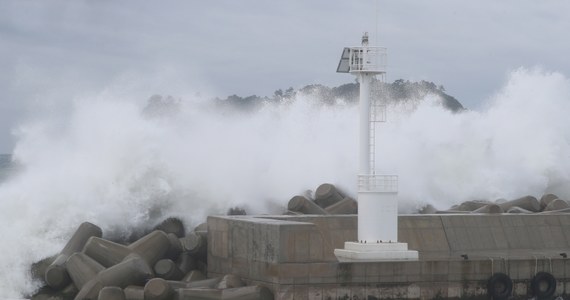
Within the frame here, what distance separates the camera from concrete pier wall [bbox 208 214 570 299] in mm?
18766

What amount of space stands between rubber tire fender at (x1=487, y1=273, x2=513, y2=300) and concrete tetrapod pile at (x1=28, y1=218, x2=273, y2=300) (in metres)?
3.36

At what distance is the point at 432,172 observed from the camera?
3141 cm

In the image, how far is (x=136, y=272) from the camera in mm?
19984

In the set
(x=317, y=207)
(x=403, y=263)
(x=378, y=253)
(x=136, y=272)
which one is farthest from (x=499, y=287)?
(x=317, y=207)

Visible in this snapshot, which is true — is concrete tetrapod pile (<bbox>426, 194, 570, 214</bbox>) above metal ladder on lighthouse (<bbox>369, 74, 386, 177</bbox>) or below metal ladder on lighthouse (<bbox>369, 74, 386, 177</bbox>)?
below

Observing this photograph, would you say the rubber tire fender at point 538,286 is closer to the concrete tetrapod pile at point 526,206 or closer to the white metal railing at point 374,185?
the white metal railing at point 374,185

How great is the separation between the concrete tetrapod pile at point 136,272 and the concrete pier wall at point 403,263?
42cm

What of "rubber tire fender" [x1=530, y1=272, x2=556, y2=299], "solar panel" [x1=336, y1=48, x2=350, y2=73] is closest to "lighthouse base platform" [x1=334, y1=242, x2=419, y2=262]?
"rubber tire fender" [x1=530, y1=272, x2=556, y2=299]

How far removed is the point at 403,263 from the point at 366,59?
3141 millimetres

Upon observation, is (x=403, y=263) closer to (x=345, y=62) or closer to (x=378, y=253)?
(x=378, y=253)

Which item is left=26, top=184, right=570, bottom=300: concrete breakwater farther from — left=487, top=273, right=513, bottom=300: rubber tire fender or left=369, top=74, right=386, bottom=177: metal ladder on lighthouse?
left=369, top=74, right=386, bottom=177: metal ladder on lighthouse

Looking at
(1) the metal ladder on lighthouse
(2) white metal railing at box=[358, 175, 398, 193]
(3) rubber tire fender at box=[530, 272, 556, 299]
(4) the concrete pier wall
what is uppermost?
(1) the metal ladder on lighthouse

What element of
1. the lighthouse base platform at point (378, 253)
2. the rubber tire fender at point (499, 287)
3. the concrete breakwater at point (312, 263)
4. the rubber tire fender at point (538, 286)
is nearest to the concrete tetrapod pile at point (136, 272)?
the concrete breakwater at point (312, 263)

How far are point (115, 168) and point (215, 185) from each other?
209 cm
